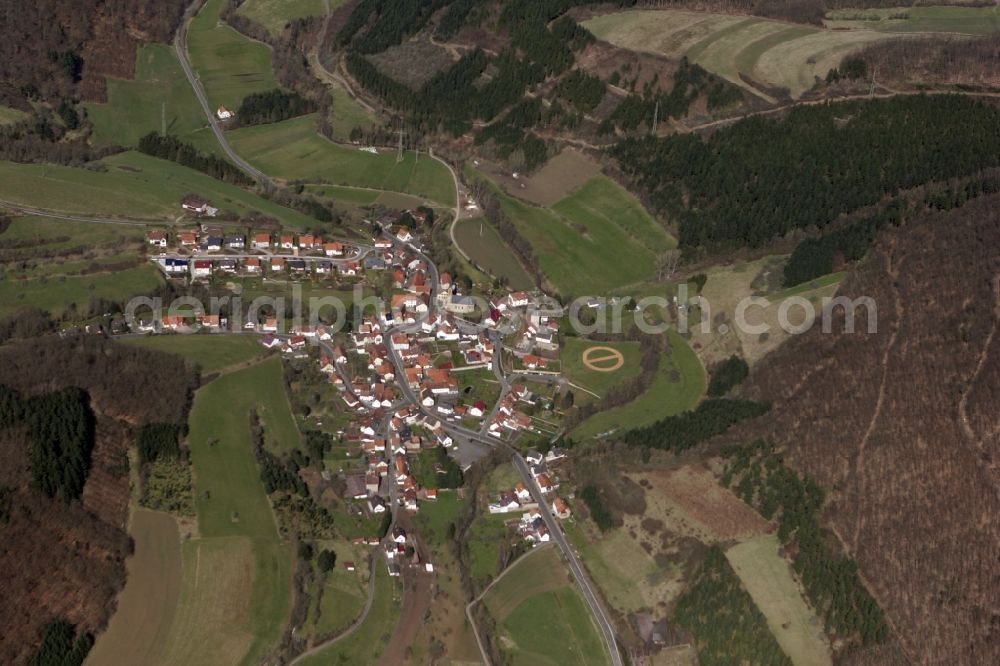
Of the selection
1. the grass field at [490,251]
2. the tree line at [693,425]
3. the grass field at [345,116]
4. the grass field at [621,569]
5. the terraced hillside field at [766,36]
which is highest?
the terraced hillside field at [766,36]

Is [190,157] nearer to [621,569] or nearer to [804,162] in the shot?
[804,162]

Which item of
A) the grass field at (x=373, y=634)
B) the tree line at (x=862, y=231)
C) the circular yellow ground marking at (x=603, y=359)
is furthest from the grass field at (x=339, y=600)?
the tree line at (x=862, y=231)

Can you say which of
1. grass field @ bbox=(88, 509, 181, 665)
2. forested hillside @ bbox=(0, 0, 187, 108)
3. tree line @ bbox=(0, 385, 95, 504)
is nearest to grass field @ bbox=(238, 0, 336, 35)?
forested hillside @ bbox=(0, 0, 187, 108)

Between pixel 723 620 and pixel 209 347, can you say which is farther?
pixel 209 347

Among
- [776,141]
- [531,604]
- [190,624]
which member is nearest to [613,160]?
[776,141]

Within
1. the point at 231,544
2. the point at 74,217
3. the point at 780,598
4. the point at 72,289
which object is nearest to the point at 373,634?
the point at 231,544

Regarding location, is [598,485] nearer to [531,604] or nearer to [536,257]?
[531,604]

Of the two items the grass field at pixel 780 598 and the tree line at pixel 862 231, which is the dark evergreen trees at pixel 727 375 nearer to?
the tree line at pixel 862 231
